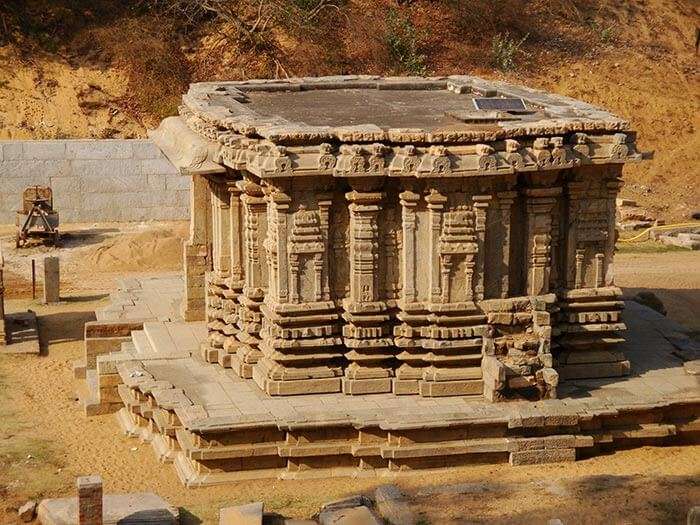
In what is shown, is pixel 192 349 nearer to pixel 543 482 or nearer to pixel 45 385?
pixel 45 385

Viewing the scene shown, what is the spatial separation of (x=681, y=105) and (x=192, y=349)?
2141 cm

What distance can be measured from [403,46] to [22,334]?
1676 centimetres

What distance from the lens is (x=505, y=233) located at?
16.2m

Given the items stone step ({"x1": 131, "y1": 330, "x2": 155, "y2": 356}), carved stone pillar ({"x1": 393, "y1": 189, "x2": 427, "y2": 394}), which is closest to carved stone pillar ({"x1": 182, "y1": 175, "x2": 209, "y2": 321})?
stone step ({"x1": 131, "y1": 330, "x2": 155, "y2": 356})

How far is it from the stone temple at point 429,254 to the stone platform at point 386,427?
13.8 inches

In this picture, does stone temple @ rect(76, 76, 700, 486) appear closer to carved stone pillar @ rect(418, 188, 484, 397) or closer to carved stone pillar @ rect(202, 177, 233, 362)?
carved stone pillar @ rect(418, 188, 484, 397)

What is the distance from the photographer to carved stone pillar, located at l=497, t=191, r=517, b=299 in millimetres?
16062

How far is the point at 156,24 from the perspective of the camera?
1384 inches

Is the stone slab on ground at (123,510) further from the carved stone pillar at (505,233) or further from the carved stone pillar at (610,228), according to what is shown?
the carved stone pillar at (610,228)

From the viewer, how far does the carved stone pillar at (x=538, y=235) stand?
1620cm

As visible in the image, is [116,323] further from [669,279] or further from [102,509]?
[669,279]

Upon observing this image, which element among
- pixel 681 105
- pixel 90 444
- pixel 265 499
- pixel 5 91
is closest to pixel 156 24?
pixel 5 91

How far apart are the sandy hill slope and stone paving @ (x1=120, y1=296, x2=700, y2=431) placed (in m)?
15.5

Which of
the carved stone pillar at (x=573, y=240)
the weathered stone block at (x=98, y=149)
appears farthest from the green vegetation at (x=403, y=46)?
the carved stone pillar at (x=573, y=240)
